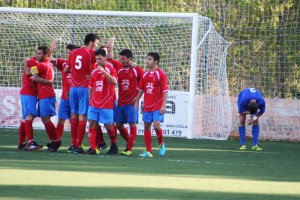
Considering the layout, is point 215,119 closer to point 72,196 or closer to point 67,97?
point 67,97

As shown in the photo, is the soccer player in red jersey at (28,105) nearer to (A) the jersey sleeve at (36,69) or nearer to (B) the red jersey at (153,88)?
(A) the jersey sleeve at (36,69)

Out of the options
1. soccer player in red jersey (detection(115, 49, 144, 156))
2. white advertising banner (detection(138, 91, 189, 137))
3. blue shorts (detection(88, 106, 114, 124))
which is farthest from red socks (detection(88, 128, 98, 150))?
white advertising banner (detection(138, 91, 189, 137))

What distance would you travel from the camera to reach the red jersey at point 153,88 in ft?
53.8

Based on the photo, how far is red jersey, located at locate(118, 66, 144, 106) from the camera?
1702cm

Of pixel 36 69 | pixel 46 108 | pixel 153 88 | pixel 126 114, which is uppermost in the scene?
pixel 36 69

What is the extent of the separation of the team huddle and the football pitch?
405 mm

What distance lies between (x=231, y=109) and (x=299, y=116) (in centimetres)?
196

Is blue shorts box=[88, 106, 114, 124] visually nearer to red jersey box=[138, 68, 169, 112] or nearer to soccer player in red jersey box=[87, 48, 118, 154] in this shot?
soccer player in red jersey box=[87, 48, 118, 154]

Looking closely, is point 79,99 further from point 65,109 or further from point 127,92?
point 65,109

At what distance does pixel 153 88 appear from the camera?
16469mm

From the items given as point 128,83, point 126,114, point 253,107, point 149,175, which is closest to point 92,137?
point 126,114

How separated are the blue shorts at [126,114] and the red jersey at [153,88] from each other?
0.51 m

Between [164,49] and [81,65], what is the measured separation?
389 inches

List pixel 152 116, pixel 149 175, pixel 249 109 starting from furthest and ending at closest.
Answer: pixel 249 109 → pixel 152 116 → pixel 149 175
